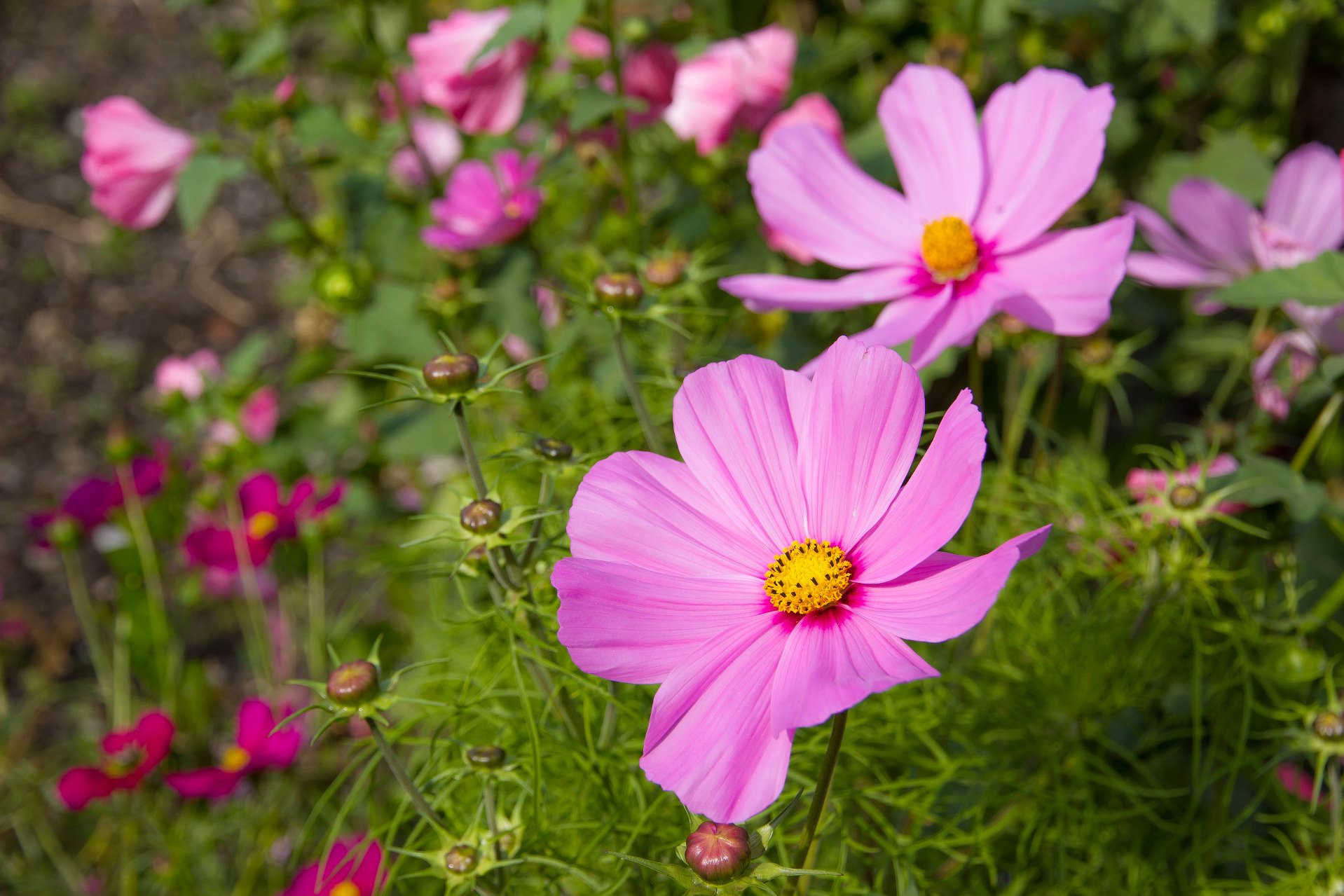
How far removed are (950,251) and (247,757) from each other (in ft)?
2.44

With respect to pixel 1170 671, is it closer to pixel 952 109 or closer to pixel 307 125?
pixel 952 109

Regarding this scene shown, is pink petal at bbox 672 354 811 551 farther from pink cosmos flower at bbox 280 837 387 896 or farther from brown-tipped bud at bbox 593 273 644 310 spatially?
pink cosmos flower at bbox 280 837 387 896

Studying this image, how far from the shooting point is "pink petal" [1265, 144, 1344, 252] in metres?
0.73

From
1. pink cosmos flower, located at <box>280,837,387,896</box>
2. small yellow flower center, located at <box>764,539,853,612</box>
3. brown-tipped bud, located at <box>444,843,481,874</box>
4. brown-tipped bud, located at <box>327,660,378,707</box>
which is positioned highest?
small yellow flower center, located at <box>764,539,853,612</box>

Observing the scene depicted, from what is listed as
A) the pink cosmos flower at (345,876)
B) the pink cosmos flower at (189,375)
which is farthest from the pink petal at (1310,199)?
the pink cosmos flower at (189,375)

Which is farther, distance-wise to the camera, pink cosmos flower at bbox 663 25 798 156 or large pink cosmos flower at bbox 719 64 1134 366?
pink cosmos flower at bbox 663 25 798 156

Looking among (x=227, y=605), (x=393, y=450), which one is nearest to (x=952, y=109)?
(x=393, y=450)

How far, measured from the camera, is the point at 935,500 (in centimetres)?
43

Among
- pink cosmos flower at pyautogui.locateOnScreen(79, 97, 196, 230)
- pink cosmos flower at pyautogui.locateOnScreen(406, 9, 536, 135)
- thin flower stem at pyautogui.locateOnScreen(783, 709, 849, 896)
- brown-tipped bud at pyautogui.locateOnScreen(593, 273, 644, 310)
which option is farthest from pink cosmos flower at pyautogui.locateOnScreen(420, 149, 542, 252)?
thin flower stem at pyautogui.locateOnScreen(783, 709, 849, 896)

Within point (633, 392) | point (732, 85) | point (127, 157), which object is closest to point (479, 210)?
point (732, 85)

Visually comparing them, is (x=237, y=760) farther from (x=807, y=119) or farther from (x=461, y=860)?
(x=807, y=119)

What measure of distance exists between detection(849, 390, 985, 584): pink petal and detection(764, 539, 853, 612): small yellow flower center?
11mm

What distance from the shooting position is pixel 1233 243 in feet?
2.52

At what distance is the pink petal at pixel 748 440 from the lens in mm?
484
